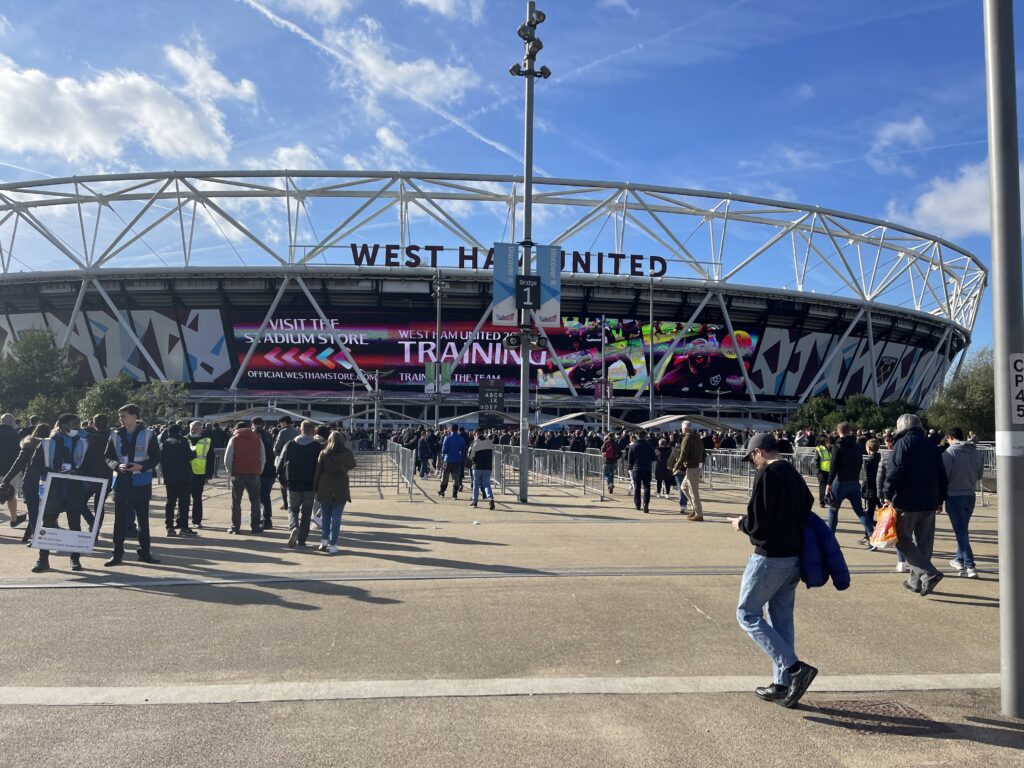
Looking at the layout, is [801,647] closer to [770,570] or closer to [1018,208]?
[770,570]

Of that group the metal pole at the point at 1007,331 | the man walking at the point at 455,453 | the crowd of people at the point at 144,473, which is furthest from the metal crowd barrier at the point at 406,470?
the metal pole at the point at 1007,331

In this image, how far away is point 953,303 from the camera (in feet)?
206

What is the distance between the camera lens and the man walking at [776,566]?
4.55 meters

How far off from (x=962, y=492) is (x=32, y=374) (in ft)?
143

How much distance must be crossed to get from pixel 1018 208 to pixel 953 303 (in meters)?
67.7

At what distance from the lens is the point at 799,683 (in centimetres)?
441

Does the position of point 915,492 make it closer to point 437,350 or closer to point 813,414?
point 813,414

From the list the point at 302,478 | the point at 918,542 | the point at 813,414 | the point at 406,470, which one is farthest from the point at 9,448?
the point at 813,414

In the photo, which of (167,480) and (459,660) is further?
(167,480)

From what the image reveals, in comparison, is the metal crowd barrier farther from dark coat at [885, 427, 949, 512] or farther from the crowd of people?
dark coat at [885, 427, 949, 512]

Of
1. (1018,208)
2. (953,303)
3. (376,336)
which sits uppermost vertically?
(953,303)

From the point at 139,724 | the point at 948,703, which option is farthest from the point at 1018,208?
the point at 139,724

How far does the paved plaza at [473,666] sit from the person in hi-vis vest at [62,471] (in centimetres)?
55

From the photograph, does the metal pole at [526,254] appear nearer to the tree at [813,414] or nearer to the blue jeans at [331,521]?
the blue jeans at [331,521]
